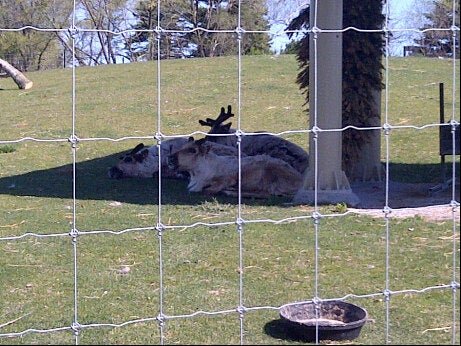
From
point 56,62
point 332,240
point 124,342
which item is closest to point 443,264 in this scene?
point 332,240

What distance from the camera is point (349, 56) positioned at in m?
10.1

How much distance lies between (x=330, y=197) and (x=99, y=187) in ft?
9.85

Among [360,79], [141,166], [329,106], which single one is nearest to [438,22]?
[329,106]

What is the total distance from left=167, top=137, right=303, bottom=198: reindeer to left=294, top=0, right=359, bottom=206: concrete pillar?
866mm

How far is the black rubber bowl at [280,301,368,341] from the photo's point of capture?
15.4 feet

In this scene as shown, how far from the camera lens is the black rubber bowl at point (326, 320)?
4703 millimetres

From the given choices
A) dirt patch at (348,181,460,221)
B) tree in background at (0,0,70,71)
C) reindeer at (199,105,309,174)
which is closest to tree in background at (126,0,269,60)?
tree in background at (0,0,70,71)

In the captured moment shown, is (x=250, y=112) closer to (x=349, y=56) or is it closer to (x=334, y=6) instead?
(x=349, y=56)

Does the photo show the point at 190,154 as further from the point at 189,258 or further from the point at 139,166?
the point at 189,258

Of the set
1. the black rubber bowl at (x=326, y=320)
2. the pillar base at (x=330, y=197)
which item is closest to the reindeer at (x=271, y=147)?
the pillar base at (x=330, y=197)

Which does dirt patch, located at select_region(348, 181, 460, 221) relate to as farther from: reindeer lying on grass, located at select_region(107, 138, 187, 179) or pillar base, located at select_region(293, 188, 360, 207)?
reindeer lying on grass, located at select_region(107, 138, 187, 179)

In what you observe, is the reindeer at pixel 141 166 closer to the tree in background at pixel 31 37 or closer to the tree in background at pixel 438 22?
the tree in background at pixel 31 37

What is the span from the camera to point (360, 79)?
10219 millimetres

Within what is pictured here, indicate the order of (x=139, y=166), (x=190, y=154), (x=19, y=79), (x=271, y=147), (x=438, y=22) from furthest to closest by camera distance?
(x=19, y=79) → (x=139, y=166) → (x=271, y=147) → (x=190, y=154) → (x=438, y=22)
